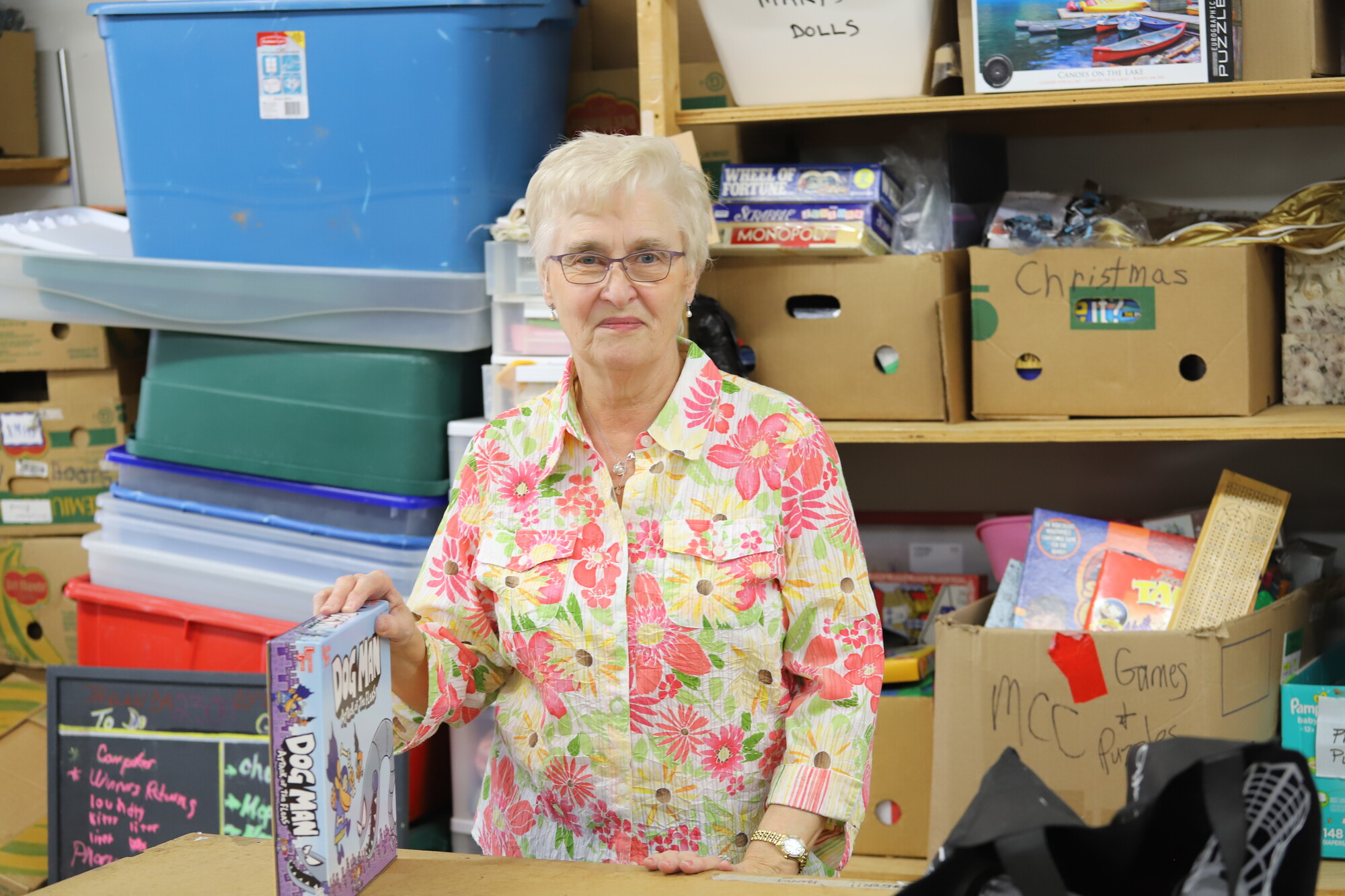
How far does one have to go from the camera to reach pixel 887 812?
205 centimetres

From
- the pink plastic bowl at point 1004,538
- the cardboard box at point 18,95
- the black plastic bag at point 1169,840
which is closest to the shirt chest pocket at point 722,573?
the black plastic bag at point 1169,840

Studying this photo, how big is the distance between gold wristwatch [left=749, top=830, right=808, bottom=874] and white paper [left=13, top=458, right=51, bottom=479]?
2.02 metres

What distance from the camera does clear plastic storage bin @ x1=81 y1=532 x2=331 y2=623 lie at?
2.18 metres

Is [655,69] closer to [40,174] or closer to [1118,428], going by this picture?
[1118,428]

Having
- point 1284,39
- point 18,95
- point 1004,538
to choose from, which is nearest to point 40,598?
point 18,95

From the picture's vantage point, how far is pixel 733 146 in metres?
2.21

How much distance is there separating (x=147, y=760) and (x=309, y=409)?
0.67m

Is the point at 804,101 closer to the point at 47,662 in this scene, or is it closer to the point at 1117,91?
the point at 1117,91

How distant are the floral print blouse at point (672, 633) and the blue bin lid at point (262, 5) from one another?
0.89 m

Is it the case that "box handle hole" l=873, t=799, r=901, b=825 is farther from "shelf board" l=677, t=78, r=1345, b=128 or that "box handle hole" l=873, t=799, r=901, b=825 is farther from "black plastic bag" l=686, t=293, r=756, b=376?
"shelf board" l=677, t=78, r=1345, b=128

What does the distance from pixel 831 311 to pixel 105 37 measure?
52.2 inches

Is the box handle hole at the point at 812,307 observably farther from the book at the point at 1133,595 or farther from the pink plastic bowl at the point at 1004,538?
the book at the point at 1133,595

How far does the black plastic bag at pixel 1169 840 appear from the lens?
0.73 metres

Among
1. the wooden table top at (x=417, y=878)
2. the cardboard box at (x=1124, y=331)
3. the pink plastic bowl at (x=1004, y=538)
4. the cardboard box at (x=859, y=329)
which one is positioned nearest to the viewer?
the wooden table top at (x=417, y=878)
